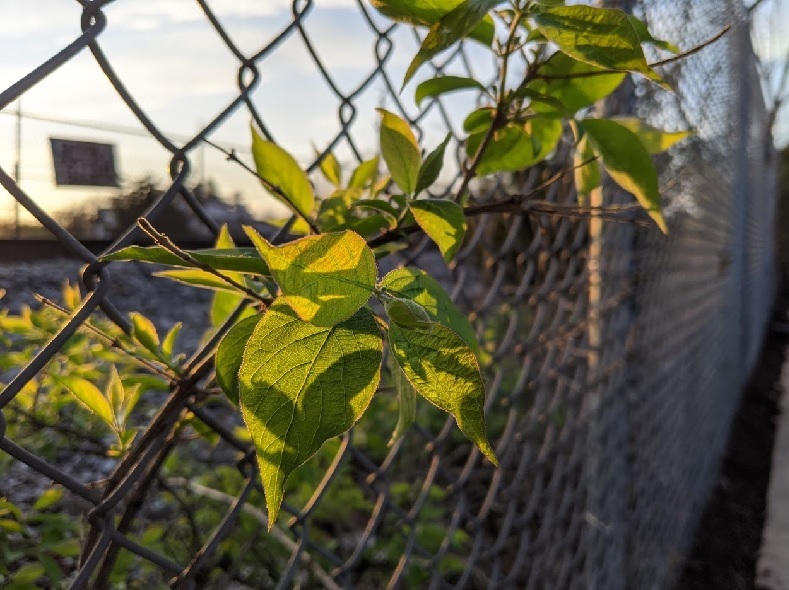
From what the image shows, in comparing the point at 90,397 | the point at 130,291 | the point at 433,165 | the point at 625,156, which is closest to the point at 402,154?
the point at 433,165

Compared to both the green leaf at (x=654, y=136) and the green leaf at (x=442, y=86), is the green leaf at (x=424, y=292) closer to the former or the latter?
the green leaf at (x=442, y=86)

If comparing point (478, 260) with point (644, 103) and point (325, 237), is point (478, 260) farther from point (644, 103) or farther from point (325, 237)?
point (325, 237)

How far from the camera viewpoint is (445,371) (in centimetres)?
46

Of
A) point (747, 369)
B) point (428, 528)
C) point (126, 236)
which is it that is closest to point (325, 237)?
point (126, 236)

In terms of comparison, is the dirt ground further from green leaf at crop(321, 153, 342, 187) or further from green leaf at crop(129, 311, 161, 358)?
green leaf at crop(129, 311, 161, 358)

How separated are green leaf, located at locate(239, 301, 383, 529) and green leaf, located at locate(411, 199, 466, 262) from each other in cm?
18

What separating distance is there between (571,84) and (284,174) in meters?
0.31

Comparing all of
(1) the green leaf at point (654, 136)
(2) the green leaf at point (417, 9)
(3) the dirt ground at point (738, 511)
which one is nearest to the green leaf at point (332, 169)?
(2) the green leaf at point (417, 9)

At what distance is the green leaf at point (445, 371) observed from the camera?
454 millimetres

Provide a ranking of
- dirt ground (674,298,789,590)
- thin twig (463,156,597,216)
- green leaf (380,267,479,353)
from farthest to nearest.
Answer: dirt ground (674,298,789,590)
thin twig (463,156,597,216)
green leaf (380,267,479,353)

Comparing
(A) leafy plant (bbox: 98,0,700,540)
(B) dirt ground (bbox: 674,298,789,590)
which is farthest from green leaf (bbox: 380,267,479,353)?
(B) dirt ground (bbox: 674,298,789,590)

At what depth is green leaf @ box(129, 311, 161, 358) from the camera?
24.7 inches

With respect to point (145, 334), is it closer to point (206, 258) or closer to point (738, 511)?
point (206, 258)

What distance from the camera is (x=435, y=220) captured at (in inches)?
24.6
